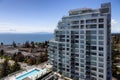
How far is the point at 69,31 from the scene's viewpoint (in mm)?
16359

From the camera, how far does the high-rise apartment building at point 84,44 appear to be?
13.7m

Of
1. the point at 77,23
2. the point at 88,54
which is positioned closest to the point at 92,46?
the point at 88,54

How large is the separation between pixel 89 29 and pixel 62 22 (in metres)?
4.33

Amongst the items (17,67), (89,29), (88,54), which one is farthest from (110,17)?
(17,67)

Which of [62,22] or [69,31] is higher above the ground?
[62,22]

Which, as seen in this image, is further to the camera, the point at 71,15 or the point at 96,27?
the point at 71,15

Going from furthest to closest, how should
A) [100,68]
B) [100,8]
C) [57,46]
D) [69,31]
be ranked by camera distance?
[57,46] < [69,31] < [100,8] < [100,68]

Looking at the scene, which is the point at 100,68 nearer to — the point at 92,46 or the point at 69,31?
the point at 92,46

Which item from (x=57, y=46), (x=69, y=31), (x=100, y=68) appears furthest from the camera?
(x=57, y=46)

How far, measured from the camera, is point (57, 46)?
17.7m

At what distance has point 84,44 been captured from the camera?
1498cm

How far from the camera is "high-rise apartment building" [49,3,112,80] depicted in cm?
1372

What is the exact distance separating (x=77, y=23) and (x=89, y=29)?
1842 mm

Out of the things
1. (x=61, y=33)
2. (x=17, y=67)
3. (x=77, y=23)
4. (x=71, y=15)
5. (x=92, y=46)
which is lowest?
(x=17, y=67)
